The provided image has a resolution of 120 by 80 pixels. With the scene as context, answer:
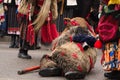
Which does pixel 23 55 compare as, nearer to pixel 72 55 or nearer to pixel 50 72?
pixel 50 72

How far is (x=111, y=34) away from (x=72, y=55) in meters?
0.52

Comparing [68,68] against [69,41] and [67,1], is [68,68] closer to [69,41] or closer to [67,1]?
[69,41]

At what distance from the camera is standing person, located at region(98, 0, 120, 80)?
4773 mm

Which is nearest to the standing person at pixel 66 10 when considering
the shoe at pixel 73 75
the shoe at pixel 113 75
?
the shoe at pixel 113 75

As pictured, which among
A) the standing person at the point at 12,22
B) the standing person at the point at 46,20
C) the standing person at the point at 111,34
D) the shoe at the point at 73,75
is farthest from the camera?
the standing person at the point at 12,22

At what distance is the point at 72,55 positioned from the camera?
15.9 ft

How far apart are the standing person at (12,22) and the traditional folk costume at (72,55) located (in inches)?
113

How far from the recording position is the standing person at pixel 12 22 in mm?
7953

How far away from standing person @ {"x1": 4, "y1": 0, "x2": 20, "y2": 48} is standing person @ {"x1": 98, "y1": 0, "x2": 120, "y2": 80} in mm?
3324

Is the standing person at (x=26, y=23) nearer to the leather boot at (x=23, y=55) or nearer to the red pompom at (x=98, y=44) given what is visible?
the leather boot at (x=23, y=55)

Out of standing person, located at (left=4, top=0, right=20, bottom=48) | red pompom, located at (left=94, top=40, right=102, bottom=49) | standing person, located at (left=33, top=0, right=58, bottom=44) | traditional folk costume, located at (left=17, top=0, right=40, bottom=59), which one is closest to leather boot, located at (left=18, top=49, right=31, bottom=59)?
traditional folk costume, located at (left=17, top=0, right=40, bottom=59)

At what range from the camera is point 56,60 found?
4.93 metres

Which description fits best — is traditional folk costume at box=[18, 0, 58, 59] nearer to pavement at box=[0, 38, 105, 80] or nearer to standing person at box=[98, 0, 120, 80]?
pavement at box=[0, 38, 105, 80]

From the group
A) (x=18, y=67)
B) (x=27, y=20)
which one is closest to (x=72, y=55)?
(x=18, y=67)
